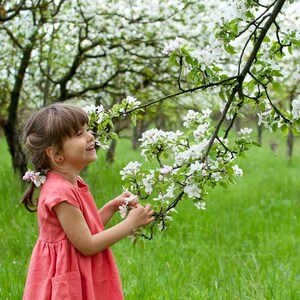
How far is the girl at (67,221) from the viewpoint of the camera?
85.0 inches

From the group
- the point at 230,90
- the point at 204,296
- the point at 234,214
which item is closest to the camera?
the point at 230,90

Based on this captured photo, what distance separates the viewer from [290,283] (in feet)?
12.2

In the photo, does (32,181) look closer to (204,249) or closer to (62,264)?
(62,264)

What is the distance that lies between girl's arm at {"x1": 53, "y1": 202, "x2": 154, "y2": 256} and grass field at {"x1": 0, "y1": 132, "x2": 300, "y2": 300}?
914 millimetres

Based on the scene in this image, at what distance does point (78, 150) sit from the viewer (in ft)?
7.40

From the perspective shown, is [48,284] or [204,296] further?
[204,296]

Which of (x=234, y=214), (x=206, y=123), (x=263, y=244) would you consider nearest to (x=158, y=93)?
(x=234, y=214)

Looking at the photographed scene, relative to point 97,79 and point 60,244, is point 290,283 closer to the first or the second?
point 60,244

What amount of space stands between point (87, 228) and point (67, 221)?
82 mm

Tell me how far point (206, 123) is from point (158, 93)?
19.8 feet

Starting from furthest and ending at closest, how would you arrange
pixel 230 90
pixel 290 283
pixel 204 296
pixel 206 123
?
pixel 290 283 < pixel 204 296 < pixel 206 123 < pixel 230 90

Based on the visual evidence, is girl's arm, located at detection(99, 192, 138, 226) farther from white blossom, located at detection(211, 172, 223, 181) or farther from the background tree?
the background tree

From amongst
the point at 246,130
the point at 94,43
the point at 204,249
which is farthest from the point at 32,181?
the point at 94,43

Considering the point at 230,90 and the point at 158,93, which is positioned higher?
the point at 158,93
